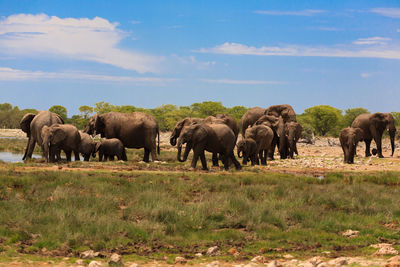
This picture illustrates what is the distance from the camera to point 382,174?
2117 centimetres

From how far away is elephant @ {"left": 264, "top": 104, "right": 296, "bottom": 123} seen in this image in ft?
116

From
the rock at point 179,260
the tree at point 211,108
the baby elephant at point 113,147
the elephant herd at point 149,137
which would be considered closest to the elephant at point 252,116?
the elephant herd at point 149,137

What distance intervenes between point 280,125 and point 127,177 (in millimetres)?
15936

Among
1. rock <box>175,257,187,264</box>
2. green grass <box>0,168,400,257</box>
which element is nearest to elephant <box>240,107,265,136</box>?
green grass <box>0,168,400,257</box>

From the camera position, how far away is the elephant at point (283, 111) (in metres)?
35.5

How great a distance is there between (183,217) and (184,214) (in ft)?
1.00

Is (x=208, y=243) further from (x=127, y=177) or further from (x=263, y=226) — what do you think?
(x=127, y=177)

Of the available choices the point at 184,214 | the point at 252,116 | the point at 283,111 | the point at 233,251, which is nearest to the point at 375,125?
the point at 283,111

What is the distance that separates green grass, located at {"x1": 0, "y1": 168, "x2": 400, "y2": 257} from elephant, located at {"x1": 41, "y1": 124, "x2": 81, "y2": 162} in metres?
5.35

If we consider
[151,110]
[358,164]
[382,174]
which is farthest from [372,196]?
[151,110]

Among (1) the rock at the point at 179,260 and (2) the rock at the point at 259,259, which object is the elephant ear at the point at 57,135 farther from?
(2) the rock at the point at 259,259

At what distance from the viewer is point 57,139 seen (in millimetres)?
22969

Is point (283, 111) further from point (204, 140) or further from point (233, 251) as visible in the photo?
point (233, 251)

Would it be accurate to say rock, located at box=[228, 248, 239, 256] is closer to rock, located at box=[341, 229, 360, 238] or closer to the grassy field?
the grassy field
